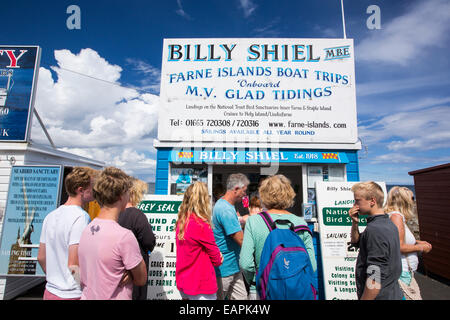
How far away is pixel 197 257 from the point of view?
2.22m

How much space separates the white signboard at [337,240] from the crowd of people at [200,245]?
3.47 feet

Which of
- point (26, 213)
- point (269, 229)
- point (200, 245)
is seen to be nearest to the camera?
point (269, 229)

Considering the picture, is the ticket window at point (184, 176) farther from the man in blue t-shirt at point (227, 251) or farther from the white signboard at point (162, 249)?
the man in blue t-shirt at point (227, 251)

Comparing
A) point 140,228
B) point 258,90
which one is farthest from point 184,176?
point 258,90

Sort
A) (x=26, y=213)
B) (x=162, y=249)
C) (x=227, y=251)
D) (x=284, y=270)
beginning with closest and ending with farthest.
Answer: (x=284, y=270) < (x=227, y=251) < (x=162, y=249) < (x=26, y=213)

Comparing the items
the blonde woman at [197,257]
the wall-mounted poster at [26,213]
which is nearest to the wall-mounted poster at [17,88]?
the wall-mounted poster at [26,213]

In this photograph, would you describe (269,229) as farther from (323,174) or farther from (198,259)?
(323,174)

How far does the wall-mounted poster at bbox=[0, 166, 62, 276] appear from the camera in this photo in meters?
4.09

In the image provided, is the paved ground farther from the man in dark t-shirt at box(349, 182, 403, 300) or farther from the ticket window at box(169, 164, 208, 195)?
the man in dark t-shirt at box(349, 182, 403, 300)

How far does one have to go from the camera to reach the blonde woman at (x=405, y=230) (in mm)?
2346

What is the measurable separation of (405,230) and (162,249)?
3089 mm
